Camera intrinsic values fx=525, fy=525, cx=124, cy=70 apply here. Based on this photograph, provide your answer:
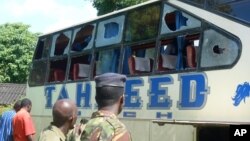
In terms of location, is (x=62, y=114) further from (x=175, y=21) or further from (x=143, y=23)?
(x=143, y=23)

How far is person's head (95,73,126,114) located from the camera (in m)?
3.05

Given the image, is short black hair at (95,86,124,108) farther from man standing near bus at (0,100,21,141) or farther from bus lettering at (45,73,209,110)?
man standing near bus at (0,100,21,141)

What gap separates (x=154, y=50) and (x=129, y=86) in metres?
0.69

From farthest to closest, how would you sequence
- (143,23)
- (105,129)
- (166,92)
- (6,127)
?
(6,127) < (143,23) < (166,92) < (105,129)

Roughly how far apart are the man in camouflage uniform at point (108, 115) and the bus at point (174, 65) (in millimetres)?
2879

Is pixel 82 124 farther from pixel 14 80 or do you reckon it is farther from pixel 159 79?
pixel 14 80

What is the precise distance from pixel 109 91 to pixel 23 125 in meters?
4.69

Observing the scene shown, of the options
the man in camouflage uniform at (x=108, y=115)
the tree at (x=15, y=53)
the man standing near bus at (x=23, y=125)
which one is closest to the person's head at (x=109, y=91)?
the man in camouflage uniform at (x=108, y=115)

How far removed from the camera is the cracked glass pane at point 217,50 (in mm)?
6035

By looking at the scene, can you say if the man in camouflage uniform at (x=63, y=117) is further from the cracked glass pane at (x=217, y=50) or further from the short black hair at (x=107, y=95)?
the cracked glass pane at (x=217, y=50)

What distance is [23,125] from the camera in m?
7.51

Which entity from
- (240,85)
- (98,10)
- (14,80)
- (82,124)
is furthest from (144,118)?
(14,80)

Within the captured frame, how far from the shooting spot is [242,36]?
5918mm

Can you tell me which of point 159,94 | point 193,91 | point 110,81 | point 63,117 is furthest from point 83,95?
point 110,81
